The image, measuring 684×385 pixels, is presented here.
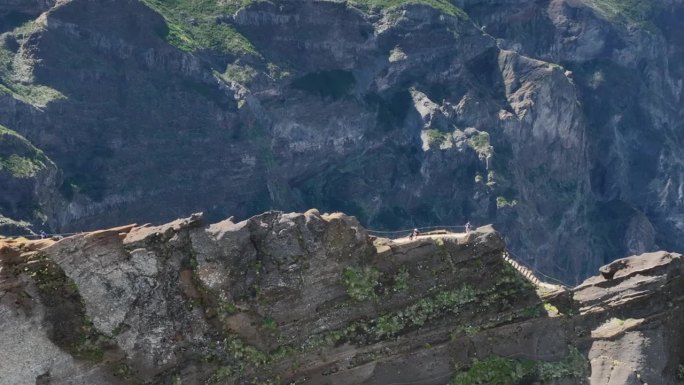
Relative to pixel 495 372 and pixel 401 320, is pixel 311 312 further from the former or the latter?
pixel 495 372

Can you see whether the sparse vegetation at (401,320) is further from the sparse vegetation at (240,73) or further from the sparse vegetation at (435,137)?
the sparse vegetation at (435,137)

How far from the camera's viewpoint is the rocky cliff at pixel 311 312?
3030cm

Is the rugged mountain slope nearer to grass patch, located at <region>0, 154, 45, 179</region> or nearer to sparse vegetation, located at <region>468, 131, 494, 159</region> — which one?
sparse vegetation, located at <region>468, 131, 494, 159</region>

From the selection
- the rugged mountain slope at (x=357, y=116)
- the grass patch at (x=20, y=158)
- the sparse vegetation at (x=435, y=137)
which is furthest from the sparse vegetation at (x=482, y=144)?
the grass patch at (x=20, y=158)

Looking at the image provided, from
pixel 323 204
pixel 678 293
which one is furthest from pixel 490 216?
pixel 678 293

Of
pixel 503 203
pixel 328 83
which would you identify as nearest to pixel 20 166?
pixel 328 83

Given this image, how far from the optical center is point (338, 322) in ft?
110

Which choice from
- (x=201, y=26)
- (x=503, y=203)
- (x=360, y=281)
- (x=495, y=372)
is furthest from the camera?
(x=503, y=203)

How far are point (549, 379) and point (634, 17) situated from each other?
156 m

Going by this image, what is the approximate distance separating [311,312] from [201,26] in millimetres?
103586

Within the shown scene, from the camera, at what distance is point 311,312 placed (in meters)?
33.1

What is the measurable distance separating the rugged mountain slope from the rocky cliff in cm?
6770

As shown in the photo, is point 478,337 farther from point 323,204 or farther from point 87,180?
point 323,204

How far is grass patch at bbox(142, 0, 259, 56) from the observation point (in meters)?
124
